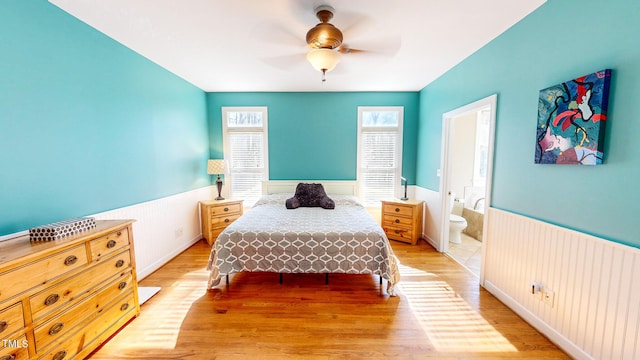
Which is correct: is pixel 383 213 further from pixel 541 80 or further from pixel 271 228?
pixel 541 80

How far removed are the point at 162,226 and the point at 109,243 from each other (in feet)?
4.43

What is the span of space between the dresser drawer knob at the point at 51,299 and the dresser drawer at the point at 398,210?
12.0 feet

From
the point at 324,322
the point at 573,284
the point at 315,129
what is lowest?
the point at 324,322

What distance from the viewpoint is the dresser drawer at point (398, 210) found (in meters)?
3.54

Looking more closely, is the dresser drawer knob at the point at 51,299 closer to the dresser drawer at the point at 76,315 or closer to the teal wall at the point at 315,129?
the dresser drawer at the point at 76,315

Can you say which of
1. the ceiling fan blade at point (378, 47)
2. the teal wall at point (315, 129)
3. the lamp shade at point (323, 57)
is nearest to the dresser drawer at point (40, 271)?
the lamp shade at point (323, 57)

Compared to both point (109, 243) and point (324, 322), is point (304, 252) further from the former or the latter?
point (109, 243)

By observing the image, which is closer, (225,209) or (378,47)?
(378,47)

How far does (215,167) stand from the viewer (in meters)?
3.70

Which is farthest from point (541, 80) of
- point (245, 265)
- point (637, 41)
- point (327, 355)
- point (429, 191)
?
point (245, 265)

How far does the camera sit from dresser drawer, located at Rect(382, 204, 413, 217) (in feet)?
11.6

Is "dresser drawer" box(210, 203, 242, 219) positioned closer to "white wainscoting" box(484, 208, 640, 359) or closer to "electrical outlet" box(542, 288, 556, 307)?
"white wainscoting" box(484, 208, 640, 359)

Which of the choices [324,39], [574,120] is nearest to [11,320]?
[324,39]

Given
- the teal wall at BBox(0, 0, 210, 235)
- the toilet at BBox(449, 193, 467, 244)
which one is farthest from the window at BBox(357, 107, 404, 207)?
the teal wall at BBox(0, 0, 210, 235)
